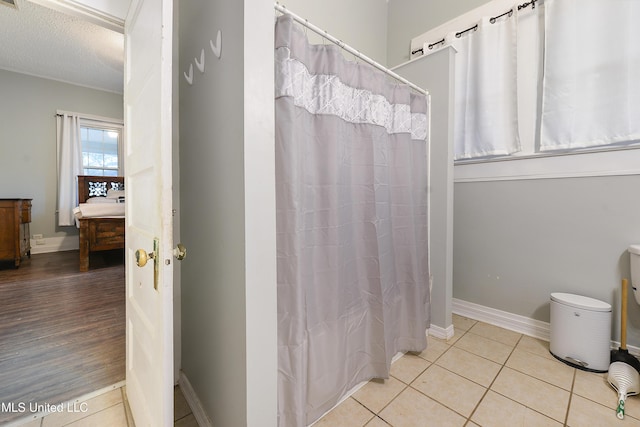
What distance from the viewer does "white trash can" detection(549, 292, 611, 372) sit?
4.79 ft

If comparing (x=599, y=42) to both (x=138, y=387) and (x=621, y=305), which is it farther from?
(x=138, y=387)

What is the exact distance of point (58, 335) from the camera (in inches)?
72.4

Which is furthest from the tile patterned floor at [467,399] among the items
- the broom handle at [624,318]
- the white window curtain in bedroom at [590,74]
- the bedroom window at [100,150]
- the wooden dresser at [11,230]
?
the bedroom window at [100,150]

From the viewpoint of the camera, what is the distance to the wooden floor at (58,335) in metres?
1.39

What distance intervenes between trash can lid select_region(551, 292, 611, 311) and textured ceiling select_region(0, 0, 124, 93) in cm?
487

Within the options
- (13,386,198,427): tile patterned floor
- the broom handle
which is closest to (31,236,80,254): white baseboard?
(13,386,198,427): tile patterned floor

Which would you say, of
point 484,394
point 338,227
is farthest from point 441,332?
point 338,227

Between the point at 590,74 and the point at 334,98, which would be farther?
the point at 590,74

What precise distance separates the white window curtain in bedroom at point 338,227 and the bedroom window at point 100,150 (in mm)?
5311

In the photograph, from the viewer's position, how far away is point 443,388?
1.36 m

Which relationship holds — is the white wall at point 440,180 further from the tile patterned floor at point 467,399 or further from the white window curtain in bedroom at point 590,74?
the white window curtain in bedroom at point 590,74

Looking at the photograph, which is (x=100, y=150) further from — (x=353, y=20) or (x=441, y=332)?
(x=441, y=332)

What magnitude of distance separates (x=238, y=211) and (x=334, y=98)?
680mm

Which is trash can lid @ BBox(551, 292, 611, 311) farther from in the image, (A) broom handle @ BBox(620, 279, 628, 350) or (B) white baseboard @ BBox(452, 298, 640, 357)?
(B) white baseboard @ BBox(452, 298, 640, 357)
